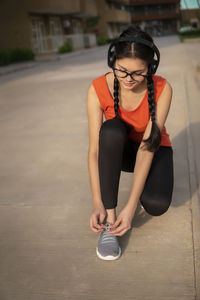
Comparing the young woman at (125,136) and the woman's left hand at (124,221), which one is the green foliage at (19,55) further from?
the woman's left hand at (124,221)

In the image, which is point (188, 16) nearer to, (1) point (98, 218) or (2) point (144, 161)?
(2) point (144, 161)

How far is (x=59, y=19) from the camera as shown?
29.8m

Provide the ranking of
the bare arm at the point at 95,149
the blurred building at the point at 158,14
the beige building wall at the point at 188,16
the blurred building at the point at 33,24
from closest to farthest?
1. the bare arm at the point at 95,149
2. the blurred building at the point at 33,24
3. the blurred building at the point at 158,14
4. the beige building wall at the point at 188,16

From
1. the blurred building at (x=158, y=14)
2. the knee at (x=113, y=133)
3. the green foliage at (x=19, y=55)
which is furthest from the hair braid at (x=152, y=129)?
the blurred building at (x=158, y=14)

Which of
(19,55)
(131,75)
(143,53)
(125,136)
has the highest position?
(143,53)

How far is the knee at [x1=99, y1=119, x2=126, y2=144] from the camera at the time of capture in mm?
1949

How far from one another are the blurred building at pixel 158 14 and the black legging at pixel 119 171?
262ft

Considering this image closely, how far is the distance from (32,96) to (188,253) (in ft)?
19.8

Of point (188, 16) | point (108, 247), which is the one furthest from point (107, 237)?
point (188, 16)

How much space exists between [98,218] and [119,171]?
0.92ft

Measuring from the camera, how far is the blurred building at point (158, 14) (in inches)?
3097

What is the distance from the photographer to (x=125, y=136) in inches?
79.1

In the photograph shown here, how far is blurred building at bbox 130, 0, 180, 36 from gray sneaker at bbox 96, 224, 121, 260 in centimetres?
8023

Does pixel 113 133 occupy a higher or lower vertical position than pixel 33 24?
higher
